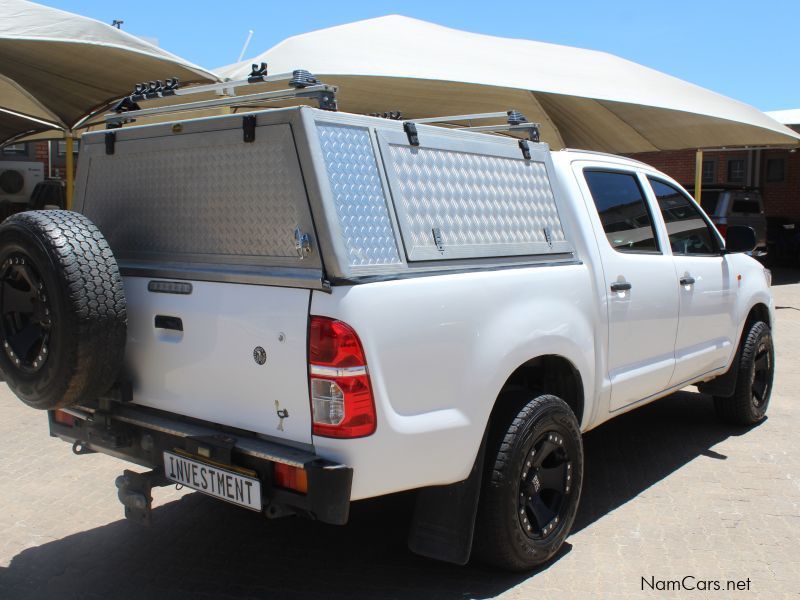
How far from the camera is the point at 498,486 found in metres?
3.37

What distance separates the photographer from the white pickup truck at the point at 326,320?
2.88 m

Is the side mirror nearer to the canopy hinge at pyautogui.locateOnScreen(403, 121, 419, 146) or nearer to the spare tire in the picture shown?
the canopy hinge at pyautogui.locateOnScreen(403, 121, 419, 146)

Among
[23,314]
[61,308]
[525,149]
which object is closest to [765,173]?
[525,149]

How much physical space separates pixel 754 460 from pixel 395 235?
11.7 feet

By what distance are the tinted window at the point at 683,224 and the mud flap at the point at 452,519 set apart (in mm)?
2358

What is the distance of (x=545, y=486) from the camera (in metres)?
3.72

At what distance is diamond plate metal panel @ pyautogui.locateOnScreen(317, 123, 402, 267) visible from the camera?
2.90 metres

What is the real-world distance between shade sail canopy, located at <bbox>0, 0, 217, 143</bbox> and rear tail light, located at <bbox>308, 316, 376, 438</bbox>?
598 centimetres

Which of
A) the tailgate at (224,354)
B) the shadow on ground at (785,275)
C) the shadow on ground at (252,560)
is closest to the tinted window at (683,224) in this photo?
the shadow on ground at (252,560)

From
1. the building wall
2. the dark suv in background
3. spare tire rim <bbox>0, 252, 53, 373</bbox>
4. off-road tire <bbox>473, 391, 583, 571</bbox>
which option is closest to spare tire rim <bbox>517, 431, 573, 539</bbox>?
off-road tire <bbox>473, 391, 583, 571</bbox>

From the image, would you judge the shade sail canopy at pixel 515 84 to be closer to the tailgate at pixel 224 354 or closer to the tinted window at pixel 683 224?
the tinted window at pixel 683 224

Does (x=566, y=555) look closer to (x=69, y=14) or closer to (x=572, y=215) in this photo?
(x=572, y=215)

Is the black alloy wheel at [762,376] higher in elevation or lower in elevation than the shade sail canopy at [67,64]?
lower

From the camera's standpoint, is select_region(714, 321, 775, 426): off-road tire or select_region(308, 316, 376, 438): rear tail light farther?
select_region(714, 321, 775, 426): off-road tire
